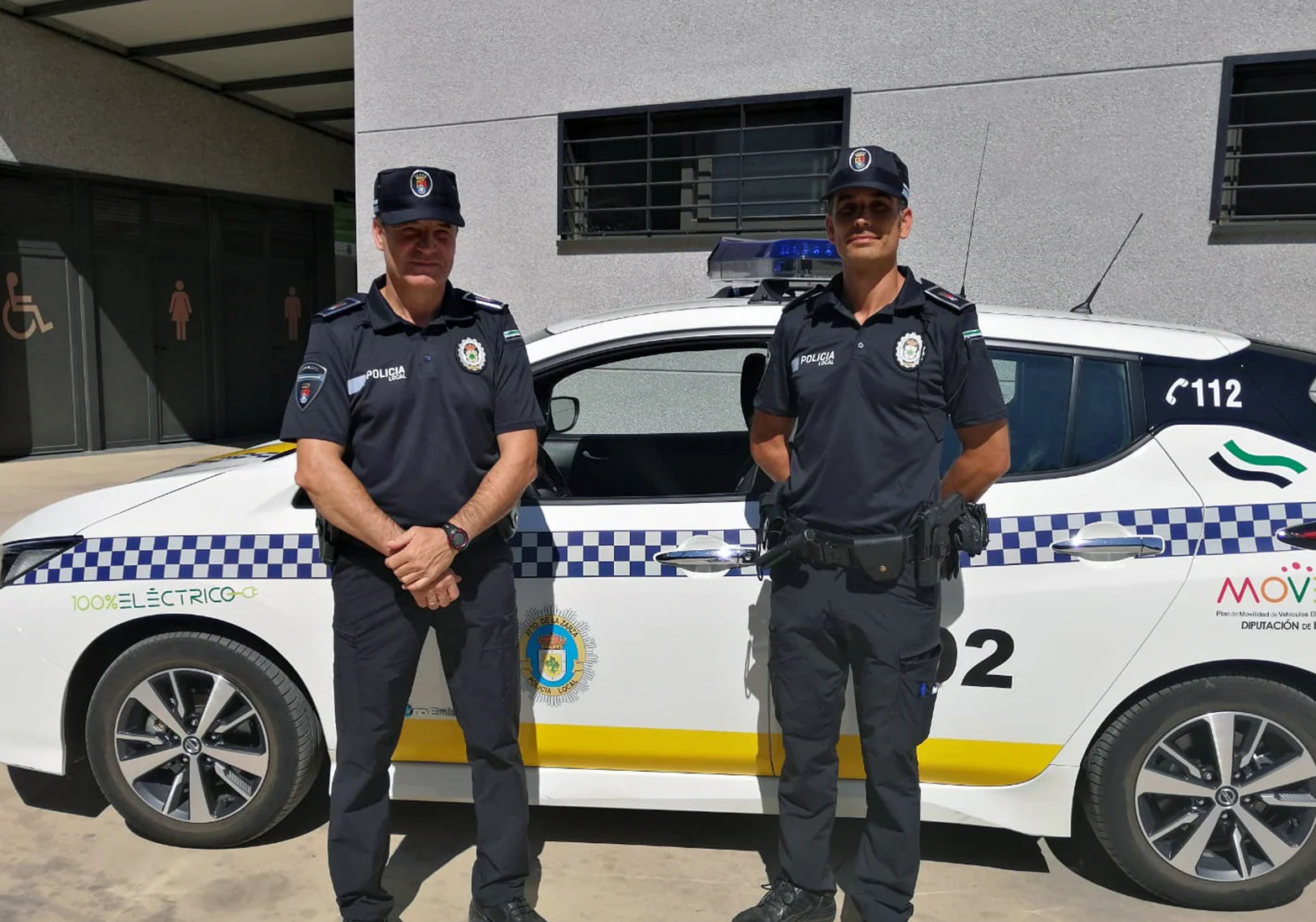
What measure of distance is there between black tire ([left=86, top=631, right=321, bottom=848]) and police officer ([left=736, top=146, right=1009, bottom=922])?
4.49ft

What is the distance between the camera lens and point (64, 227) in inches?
421

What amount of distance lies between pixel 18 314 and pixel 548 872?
33.1ft

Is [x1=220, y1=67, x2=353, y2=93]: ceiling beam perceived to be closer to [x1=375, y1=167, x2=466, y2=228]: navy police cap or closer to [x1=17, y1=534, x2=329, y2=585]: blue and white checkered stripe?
Answer: [x1=17, y1=534, x2=329, y2=585]: blue and white checkered stripe

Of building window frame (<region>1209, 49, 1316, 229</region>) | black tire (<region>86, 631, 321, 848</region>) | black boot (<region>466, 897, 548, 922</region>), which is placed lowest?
black boot (<region>466, 897, 548, 922</region>)

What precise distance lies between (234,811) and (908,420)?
7.12ft

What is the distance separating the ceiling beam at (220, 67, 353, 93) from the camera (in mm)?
11031

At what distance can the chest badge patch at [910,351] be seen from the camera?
2.28 m

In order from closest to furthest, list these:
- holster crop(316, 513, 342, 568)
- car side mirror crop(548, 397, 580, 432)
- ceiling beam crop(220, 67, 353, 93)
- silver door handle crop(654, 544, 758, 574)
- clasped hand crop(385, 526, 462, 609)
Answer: clasped hand crop(385, 526, 462, 609) → holster crop(316, 513, 342, 568) → silver door handle crop(654, 544, 758, 574) → car side mirror crop(548, 397, 580, 432) → ceiling beam crop(220, 67, 353, 93)

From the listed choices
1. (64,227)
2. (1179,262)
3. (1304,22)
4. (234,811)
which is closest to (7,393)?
(64,227)

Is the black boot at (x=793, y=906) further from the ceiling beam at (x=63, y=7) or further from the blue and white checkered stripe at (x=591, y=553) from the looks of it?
the ceiling beam at (x=63, y=7)

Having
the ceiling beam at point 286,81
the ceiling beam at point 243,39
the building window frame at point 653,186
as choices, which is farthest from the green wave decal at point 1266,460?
the ceiling beam at point 286,81

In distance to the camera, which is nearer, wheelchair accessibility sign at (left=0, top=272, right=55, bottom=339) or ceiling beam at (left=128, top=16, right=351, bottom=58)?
ceiling beam at (left=128, top=16, right=351, bottom=58)

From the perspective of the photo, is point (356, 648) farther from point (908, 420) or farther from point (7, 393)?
point (7, 393)

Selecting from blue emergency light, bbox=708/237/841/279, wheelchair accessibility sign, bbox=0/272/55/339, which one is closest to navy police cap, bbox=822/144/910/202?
blue emergency light, bbox=708/237/841/279
